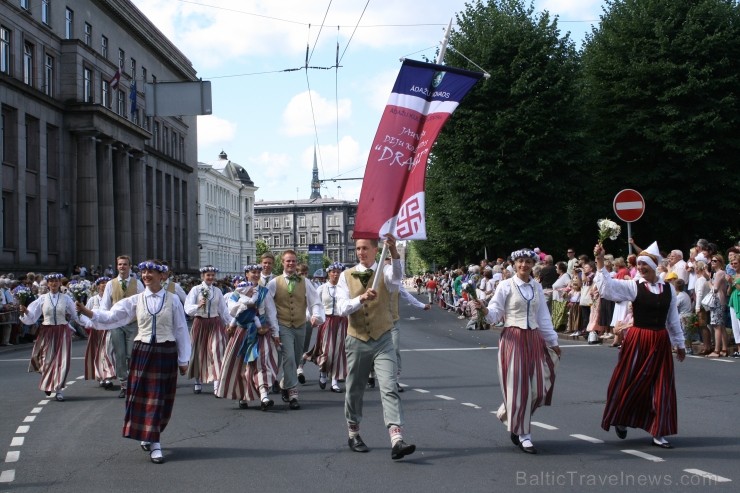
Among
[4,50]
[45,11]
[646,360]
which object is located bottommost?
[646,360]

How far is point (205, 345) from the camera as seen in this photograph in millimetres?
14336

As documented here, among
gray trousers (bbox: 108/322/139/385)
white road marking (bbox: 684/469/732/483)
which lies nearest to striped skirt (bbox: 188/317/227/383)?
gray trousers (bbox: 108/322/139/385)

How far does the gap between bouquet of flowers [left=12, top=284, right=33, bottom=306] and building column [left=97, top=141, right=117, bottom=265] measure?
2165 centimetres

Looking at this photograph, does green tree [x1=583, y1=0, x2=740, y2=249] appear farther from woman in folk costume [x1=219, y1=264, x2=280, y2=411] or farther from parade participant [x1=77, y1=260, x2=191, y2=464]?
parade participant [x1=77, y1=260, x2=191, y2=464]

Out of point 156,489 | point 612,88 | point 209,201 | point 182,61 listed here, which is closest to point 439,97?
point 156,489

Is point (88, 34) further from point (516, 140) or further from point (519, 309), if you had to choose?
point (519, 309)

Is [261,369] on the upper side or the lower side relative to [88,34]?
lower

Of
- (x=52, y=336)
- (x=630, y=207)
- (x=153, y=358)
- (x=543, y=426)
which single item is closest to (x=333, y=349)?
(x=52, y=336)

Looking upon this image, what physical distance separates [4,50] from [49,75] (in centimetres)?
510

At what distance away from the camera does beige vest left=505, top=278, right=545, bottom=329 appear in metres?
8.98

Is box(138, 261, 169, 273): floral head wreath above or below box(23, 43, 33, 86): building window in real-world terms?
below

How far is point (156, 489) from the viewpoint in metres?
7.37

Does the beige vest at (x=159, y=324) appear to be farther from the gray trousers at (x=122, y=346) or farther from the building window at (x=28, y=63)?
the building window at (x=28, y=63)

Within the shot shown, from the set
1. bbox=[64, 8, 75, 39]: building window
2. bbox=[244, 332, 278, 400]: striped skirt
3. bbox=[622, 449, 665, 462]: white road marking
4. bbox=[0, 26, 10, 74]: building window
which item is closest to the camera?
bbox=[622, 449, 665, 462]: white road marking
